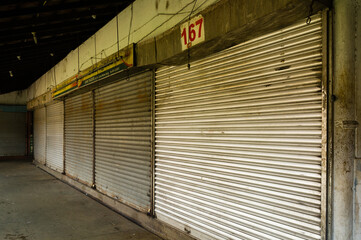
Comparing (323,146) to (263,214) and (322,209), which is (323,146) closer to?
(322,209)

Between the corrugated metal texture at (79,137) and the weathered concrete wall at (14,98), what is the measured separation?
8727mm

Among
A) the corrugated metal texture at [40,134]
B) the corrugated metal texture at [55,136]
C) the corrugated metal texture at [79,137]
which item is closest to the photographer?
the corrugated metal texture at [79,137]

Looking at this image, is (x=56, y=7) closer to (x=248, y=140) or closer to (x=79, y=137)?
(x=79, y=137)

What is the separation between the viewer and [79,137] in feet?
27.0

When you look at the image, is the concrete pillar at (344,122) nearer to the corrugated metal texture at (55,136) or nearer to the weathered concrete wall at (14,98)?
the corrugated metal texture at (55,136)

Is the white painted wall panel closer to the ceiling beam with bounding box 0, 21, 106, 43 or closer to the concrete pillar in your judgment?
the ceiling beam with bounding box 0, 21, 106, 43

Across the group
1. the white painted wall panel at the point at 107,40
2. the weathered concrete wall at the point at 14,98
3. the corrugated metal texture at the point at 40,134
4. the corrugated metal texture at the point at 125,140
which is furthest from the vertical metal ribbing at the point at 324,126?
the weathered concrete wall at the point at 14,98

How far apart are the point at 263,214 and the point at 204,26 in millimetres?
2409

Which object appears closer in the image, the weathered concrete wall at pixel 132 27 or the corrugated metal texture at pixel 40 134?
the weathered concrete wall at pixel 132 27

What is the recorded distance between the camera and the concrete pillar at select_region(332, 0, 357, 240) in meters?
2.26

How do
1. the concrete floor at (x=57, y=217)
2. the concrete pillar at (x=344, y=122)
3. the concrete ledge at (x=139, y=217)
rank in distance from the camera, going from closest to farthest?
1. the concrete pillar at (x=344, y=122)
2. the concrete ledge at (x=139, y=217)
3. the concrete floor at (x=57, y=217)

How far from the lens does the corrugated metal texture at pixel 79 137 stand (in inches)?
297

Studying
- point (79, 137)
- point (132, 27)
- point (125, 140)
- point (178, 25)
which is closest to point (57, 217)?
point (125, 140)

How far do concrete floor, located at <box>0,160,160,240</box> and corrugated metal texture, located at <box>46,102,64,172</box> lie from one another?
6.67 ft
